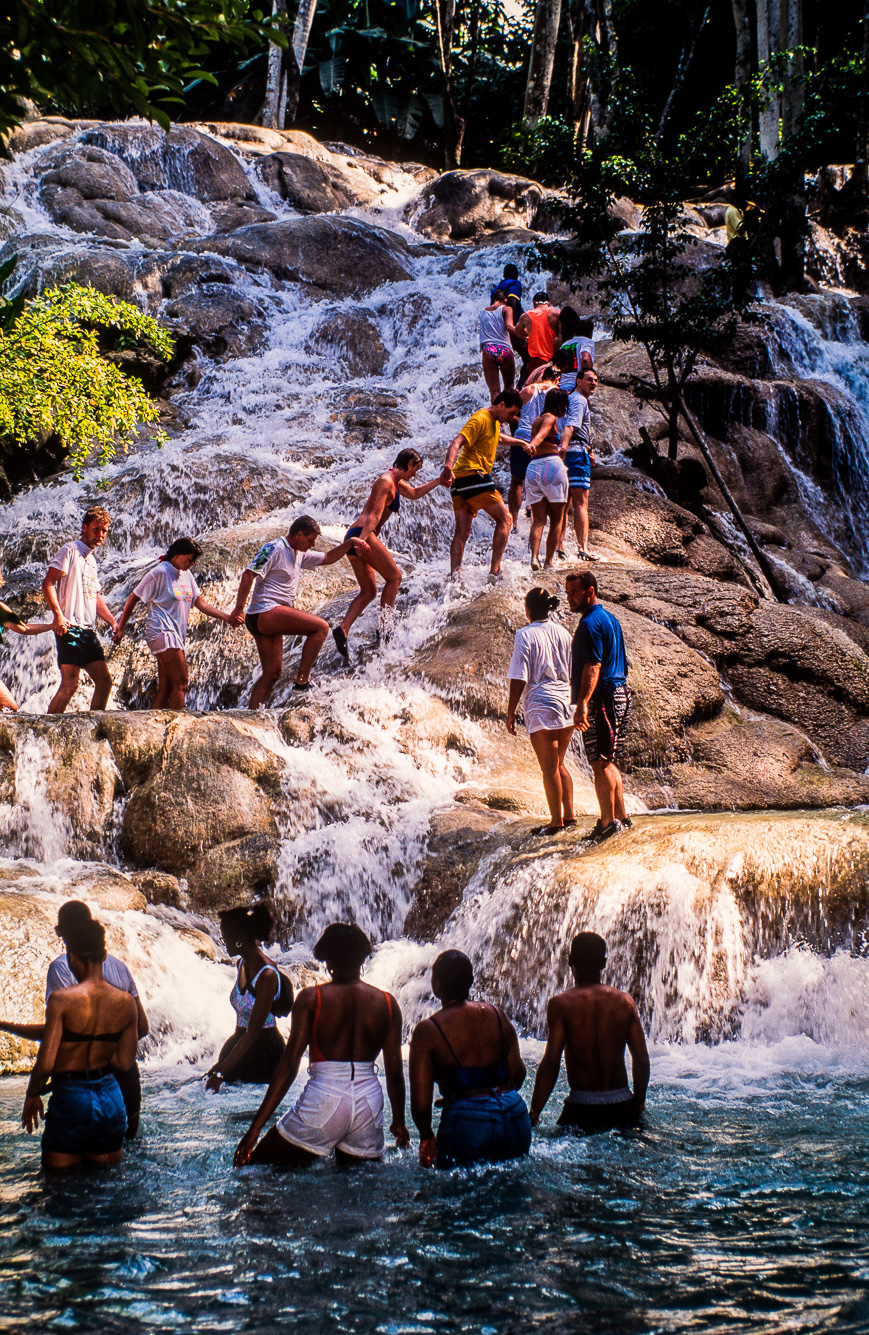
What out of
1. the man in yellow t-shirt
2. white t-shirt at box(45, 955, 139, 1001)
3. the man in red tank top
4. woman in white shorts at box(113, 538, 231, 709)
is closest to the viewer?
white t-shirt at box(45, 955, 139, 1001)

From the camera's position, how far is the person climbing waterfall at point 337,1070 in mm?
4141

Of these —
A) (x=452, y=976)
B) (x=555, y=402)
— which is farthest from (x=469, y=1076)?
(x=555, y=402)

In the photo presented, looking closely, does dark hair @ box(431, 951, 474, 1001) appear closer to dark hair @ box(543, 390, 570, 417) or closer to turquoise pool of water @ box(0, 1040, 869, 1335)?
turquoise pool of water @ box(0, 1040, 869, 1335)

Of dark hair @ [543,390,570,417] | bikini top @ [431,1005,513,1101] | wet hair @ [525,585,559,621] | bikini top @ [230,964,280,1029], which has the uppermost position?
dark hair @ [543,390,570,417]

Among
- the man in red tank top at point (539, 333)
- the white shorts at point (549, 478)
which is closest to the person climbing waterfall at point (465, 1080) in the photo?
the white shorts at point (549, 478)

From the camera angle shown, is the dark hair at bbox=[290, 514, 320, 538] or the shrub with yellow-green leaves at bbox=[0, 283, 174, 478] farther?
the shrub with yellow-green leaves at bbox=[0, 283, 174, 478]

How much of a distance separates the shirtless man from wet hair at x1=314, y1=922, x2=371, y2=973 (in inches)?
34.1

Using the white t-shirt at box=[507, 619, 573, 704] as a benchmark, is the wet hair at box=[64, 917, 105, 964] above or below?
below

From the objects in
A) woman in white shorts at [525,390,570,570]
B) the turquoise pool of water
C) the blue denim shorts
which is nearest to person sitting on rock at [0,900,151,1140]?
the blue denim shorts

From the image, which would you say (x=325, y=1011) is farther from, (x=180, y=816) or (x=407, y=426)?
(x=407, y=426)

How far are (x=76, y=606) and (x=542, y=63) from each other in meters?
29.2

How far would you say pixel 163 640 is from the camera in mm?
9492

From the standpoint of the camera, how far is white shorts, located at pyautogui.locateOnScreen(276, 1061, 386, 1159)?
163 inches

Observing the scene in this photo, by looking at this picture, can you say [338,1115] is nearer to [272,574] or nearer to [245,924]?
[245,924]
